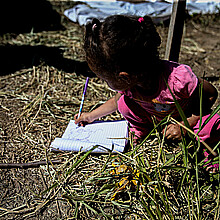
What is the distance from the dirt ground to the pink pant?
36 cm

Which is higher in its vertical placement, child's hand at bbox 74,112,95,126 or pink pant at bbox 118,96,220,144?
pink pant at bbox 118,96,220,144

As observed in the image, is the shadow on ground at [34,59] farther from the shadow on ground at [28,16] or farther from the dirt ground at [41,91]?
the shadow on ground at [28,16]

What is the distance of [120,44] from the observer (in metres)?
1.30

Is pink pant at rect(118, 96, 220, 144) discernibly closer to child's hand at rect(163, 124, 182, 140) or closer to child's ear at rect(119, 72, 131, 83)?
child's hand at rect(163, 124, 182, 140)

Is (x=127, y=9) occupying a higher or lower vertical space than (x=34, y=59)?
higher

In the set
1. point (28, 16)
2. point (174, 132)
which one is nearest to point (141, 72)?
point (174, 132)

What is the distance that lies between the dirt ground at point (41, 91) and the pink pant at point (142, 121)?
36 cm

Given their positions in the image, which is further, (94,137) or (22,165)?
(94,137)

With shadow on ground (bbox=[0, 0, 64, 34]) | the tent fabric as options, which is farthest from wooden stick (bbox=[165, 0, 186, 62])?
shadow on ground (bbox=[0, 0, 64, 34])

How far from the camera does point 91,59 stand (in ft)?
4.58

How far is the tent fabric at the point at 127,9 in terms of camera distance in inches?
148

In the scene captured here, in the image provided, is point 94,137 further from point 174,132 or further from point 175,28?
point 175,28

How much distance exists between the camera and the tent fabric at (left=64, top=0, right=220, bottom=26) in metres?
3.76

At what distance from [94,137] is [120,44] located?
695 millimetres
